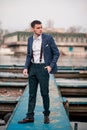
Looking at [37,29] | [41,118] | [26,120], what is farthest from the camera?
[41,118]

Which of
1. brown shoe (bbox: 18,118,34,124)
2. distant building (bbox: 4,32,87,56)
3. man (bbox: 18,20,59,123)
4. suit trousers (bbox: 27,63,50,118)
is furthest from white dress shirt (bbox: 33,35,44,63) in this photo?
distant building (bbox: 4,32,87,56)

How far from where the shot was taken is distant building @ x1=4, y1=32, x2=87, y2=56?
69000 mm

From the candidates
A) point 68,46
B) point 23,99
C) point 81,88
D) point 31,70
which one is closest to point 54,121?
point 31,70

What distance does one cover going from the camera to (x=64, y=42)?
71312 mm

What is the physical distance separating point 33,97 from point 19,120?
627mm

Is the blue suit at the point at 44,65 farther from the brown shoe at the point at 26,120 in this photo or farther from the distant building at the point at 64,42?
the distant building at the point at 64,42

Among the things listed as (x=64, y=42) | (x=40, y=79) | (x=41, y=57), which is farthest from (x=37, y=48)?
(x=64, y=42)

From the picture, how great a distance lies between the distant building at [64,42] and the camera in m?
69.0

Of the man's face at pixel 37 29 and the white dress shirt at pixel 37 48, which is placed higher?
the man's face at pixel 37 29

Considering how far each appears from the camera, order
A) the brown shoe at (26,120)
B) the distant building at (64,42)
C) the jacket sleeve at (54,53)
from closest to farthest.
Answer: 1. the jacket sleeve at (54,53)
2. the brown shoe at (26,120)
3. the distant building at (64,42)

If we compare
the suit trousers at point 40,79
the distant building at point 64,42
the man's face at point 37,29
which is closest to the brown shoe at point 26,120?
the suit trousers at point 40,79

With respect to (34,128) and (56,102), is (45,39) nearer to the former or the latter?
(34,128)

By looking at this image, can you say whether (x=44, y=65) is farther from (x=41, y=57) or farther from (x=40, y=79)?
(x=40, y=79)

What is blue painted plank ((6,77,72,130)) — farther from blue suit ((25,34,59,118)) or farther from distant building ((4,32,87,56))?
distant building ((4,32,87,56))
